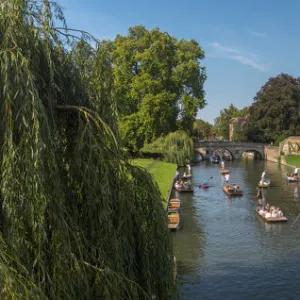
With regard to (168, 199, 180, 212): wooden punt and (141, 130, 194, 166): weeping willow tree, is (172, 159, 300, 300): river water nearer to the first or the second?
(168, 199, 180, 212): wooden punt

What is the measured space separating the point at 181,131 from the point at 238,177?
9.65 meters

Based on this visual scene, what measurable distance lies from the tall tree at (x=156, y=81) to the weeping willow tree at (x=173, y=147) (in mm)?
1143

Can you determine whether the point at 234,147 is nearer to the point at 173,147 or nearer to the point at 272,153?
the point at 272,153

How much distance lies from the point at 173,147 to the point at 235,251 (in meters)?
27.7

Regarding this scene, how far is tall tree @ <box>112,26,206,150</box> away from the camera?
42.3 m

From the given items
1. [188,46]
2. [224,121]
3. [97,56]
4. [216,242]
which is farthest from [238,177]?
→ [224,121]

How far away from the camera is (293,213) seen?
2198 centimetres

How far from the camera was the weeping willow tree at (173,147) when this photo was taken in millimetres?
42812

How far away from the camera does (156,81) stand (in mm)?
42438

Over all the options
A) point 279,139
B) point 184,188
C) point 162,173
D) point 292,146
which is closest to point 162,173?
point 162,173

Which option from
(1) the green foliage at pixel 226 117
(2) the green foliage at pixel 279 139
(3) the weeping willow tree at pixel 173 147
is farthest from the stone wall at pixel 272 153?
(1) the green foliage at pixel 226 117

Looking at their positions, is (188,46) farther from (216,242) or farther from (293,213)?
(216,242)

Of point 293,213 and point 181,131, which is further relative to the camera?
point 181,131

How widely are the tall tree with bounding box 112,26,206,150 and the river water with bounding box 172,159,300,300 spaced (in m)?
17.4
